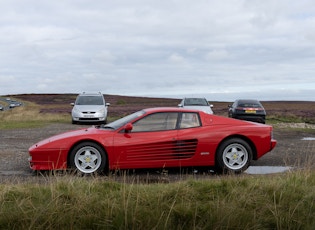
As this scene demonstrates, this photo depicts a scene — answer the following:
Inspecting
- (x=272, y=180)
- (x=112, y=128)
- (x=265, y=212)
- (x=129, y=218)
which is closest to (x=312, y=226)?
(x=265, y=212)

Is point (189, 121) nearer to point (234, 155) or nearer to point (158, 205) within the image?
point (234, 155)

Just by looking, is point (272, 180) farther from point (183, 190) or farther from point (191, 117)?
point (191, 117)

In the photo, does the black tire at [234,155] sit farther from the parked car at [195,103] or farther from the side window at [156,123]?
the parked car at [195,103]

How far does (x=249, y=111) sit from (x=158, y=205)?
17.6 m

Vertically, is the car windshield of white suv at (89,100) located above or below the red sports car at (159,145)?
above

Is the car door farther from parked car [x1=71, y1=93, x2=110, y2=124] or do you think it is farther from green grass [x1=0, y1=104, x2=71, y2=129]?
parked car [x1=71, y1=93, x2=110, y2=124]

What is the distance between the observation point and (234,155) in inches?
309

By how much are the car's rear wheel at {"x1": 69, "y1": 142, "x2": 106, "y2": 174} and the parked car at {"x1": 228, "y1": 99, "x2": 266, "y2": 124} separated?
15.4m

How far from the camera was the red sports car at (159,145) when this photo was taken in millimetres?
7480

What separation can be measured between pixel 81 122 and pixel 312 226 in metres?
17.7

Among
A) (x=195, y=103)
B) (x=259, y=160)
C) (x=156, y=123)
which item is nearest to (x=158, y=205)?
(x=156, y=123)

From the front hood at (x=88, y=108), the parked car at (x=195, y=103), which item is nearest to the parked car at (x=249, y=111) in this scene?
the parked car at (x=195, y=103)

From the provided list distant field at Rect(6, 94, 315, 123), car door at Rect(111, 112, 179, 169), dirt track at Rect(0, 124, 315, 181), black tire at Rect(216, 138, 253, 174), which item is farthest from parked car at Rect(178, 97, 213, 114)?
car door at Rect(111, 112, 179, 169)

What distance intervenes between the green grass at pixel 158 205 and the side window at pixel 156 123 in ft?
6.63
